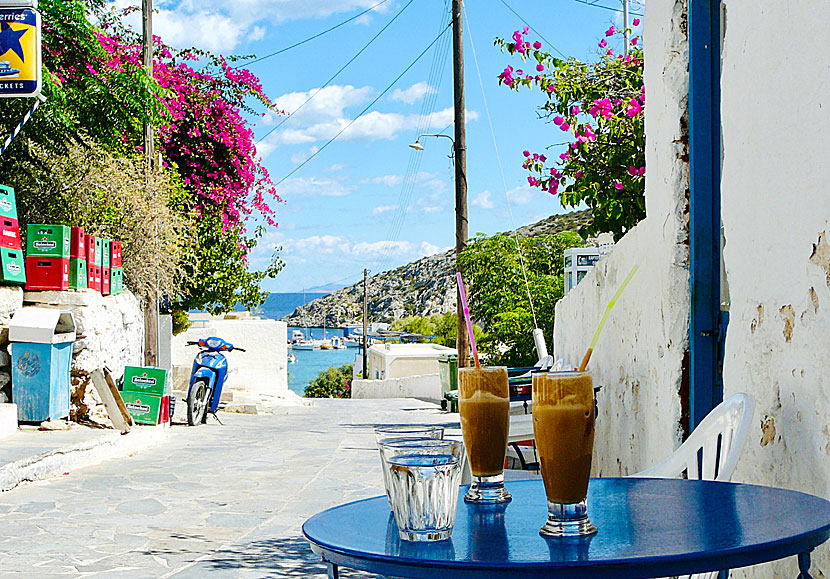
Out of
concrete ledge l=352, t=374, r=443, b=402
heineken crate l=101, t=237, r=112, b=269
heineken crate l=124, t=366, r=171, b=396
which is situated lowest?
concrete ledge l=352, t=374, r=443, b=402

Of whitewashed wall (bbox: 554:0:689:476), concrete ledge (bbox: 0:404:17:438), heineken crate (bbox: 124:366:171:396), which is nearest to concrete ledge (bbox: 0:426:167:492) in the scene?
heineken crate (bbox: 124:366:171:396)

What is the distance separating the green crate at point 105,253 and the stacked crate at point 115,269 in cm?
19

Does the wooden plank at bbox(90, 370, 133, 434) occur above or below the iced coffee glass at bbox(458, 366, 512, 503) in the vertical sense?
below

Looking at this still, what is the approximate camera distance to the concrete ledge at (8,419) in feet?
27.6

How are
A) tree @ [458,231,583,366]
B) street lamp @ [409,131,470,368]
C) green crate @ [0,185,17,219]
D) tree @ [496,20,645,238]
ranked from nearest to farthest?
tree @ [496,20,645,238] → green crate @ [0,185,17,219] → tree @ [458,231,583,366] → street lamp @ [409,131,470,368]

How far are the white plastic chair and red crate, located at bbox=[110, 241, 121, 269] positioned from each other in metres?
10.2

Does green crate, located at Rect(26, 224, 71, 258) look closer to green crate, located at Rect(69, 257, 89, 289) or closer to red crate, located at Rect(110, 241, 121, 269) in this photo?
green crate, located at Rect(69, 257, 89, 289)

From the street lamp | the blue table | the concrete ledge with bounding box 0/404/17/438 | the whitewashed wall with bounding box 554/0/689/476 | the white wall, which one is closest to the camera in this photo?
the blue table

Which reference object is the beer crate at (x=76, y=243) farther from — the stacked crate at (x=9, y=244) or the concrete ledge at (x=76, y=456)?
the concrete ledge at (x=76, y=456)

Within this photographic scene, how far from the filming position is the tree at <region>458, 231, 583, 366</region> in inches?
523

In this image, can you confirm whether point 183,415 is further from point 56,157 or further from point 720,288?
point 720,288

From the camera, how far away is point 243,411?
1527 centimetres

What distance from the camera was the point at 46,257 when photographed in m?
9.86

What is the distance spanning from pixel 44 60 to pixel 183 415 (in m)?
5.57
